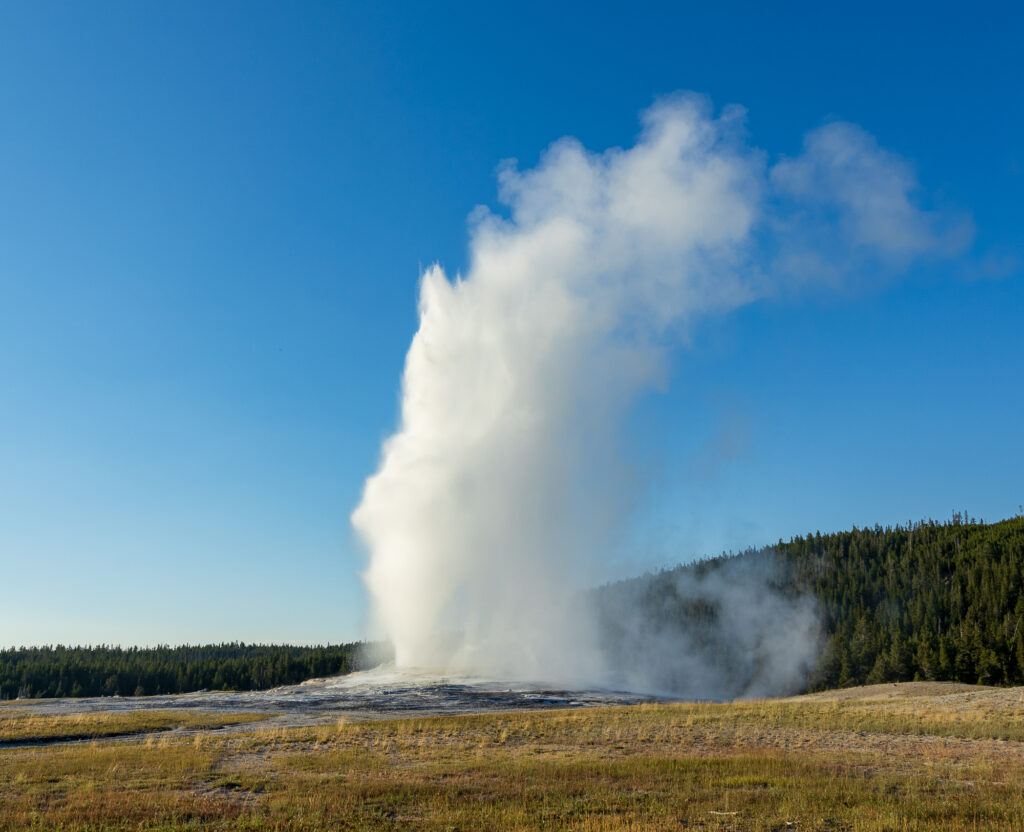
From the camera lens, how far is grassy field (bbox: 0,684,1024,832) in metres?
16.2

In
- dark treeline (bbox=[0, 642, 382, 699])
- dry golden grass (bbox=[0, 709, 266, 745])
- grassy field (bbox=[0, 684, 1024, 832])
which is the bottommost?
dark treeline (bbox=[0, 642, 382, 699])

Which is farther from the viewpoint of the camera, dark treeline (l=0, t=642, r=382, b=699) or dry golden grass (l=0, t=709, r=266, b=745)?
dark treeline (l=0, t=642, r=382, b=699)

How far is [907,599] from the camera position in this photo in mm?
124625

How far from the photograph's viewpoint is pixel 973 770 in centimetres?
2334

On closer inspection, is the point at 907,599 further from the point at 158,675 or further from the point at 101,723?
the point at 158,675

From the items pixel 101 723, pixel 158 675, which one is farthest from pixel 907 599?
pixel 158 675

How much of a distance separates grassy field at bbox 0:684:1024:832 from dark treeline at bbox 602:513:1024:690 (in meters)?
63.4

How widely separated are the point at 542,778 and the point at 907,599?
125 metres

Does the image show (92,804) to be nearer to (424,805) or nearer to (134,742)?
(424,805)

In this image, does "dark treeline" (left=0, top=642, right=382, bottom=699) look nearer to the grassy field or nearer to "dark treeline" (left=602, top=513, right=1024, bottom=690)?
"dark treeline" (left=602, top=513, right=1024, bottom=690)

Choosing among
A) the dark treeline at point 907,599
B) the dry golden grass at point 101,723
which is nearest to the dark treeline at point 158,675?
the dry golden grass at point 101,723

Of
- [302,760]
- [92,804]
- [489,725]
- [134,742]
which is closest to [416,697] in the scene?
[489,725]

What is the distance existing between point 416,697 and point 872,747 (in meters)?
49.5

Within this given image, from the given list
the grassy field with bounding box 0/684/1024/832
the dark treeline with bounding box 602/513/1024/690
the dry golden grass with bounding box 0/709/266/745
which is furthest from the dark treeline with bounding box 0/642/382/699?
the grassy field with bounding box 0/684/1024/832
